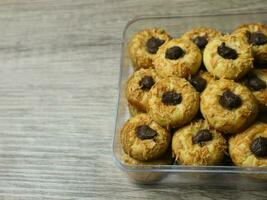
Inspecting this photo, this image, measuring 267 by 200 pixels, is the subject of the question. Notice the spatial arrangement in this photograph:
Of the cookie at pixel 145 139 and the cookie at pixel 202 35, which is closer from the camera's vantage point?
the cookie at pixel 145 139

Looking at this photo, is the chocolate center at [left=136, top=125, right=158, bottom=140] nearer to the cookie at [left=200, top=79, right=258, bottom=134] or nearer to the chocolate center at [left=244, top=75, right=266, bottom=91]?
the cookie at [left=200, top=79, right=258, bottom=134]

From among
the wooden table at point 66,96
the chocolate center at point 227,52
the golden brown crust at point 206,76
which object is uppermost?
the chocolate center at point 227,52

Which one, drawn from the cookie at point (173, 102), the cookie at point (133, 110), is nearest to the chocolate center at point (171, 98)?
the cookie at point (173, 102)

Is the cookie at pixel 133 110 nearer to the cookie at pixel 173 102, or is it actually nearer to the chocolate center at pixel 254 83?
the cookie at pixel 173 102

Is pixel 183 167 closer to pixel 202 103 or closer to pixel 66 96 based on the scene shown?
pixel 202 103

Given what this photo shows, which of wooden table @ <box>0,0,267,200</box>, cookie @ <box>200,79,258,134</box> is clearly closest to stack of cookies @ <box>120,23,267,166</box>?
cookie @ <box>200,79,258,134</box>

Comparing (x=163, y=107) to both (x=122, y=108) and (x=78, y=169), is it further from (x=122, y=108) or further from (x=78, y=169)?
(x=78, y=169)
